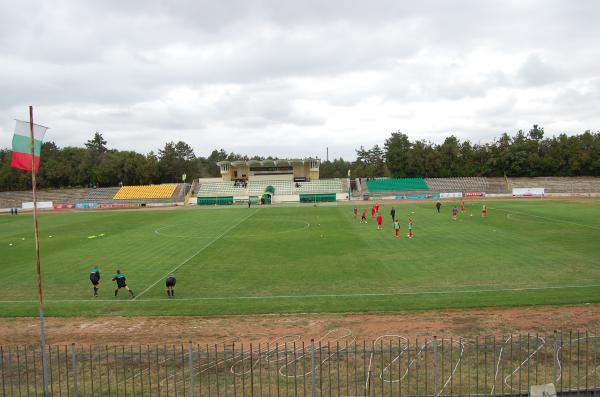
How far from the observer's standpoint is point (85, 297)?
1928 centimetres

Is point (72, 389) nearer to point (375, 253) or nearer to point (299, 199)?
point (375, 253)

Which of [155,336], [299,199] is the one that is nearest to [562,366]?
[155,336]


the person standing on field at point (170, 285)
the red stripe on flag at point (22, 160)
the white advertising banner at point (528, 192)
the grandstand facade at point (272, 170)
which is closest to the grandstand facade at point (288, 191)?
the grandstand facade at point (272, 170)

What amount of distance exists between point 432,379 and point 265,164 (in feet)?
270

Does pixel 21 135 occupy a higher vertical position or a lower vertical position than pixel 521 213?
higher

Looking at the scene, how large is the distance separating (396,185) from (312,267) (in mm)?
66425

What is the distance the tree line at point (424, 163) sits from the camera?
9338 cm

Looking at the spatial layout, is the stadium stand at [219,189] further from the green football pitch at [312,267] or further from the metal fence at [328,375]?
the metal fence at [328,375]

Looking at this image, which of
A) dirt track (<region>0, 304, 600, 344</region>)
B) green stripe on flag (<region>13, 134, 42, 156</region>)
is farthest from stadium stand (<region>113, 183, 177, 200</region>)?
green stripe on flag (<region>13, 134, 42, 156</region>)

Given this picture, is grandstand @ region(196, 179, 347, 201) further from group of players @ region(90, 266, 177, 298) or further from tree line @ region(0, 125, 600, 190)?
group of players @ region(90, 266, 177, 298)

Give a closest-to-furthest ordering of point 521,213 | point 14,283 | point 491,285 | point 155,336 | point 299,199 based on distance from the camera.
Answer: point 155,336
point 491,285
point 14,283
point 521,213
point 299,199

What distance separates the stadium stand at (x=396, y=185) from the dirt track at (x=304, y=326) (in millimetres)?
70265

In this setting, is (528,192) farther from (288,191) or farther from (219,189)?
(219,189)

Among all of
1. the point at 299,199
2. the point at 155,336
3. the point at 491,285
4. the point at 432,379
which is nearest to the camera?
the point at 432,379
